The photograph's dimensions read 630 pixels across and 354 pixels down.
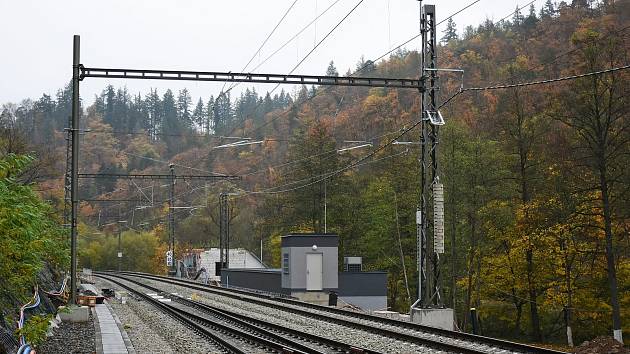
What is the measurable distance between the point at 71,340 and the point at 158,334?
3.23m

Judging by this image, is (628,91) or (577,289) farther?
(577,289)

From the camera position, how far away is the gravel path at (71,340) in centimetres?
1767

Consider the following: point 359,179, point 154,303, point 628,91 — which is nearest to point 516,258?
point 628,91

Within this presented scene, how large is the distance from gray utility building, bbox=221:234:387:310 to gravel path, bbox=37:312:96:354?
1776cm

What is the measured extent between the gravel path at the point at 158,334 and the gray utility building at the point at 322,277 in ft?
33.6

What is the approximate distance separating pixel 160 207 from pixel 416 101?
5718cm

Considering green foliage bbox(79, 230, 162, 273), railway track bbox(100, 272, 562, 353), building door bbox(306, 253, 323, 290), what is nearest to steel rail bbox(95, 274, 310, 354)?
railway track bbox(100, 272, 562, 353)

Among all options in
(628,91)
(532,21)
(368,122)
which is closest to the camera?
(628,91)

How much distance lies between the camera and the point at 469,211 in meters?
43.9

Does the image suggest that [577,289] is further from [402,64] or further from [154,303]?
[402,64]

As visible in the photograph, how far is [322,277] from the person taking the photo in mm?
41906

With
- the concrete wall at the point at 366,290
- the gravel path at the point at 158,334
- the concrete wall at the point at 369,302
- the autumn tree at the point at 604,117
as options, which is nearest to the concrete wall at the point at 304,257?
the concrete wall at the point at 366,290

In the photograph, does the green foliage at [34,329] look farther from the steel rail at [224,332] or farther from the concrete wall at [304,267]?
the concrete wall at [304,267]

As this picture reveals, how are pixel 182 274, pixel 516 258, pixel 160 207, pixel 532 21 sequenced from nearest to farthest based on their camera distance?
pixel 516 258
pixel 182 274
pixel 532 21
pixel 160 207
